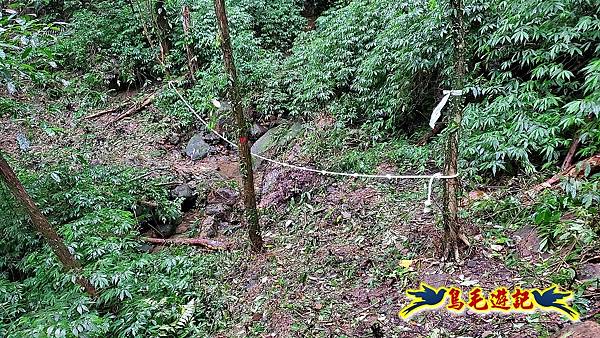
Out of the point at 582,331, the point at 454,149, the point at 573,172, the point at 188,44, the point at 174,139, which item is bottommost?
the point at 582,331

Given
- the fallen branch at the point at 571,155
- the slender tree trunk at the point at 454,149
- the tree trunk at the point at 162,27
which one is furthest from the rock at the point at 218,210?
the tree trunk at the point at 162,27

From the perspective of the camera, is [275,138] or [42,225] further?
[275,138]

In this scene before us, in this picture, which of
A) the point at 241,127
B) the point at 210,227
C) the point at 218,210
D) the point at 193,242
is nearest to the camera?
the point at 241,127

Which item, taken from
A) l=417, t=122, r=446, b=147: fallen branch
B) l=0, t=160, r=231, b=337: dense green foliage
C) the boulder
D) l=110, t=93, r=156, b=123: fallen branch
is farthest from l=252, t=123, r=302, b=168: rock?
l=110, t=93, r=156, b=123: fallen branch

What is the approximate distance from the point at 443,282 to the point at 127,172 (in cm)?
544

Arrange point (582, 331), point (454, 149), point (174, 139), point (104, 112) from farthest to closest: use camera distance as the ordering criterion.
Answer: point (104, 112)
point (174, 139)
point (454, 149)
point (582, 331)

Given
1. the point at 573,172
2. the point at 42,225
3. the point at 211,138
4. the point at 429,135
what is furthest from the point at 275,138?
the point at 573,172

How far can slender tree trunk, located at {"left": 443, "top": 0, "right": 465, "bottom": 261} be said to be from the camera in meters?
3.04

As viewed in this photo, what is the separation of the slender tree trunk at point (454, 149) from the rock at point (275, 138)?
4.24 m

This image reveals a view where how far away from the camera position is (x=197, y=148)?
28.2 ft

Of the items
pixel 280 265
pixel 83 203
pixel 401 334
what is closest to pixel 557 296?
pixel 401 334

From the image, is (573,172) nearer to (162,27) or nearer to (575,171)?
(575,171)

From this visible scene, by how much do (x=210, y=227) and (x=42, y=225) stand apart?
2.56 meters

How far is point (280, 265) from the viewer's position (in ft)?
14.6
